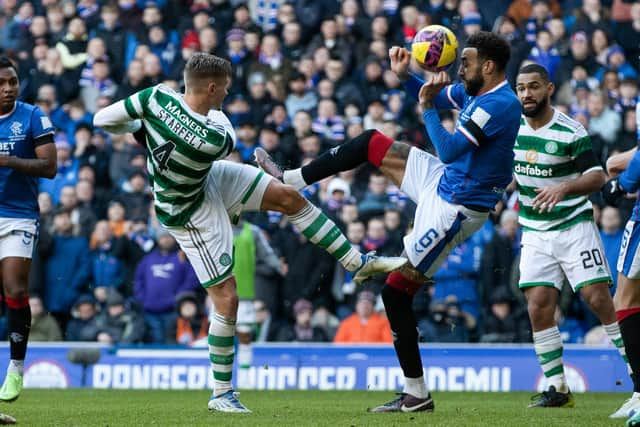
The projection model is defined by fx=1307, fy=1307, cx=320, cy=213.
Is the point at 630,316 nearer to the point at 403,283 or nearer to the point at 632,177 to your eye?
the point at 632,177

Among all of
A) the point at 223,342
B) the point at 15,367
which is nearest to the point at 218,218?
the point at 223,342

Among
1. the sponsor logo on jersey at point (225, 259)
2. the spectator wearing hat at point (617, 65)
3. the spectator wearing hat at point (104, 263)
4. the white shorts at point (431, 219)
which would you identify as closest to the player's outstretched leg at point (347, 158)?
the white shorts at point (431, 219)

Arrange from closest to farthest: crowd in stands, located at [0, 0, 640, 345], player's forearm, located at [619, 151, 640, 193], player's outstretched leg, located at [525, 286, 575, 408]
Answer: player's forearm, located at [619, 151, 640, 193] < player's outstretched leg, located at [525, 286, 575, 408] < crowd in stands, located at [0, 0, 640, 345]

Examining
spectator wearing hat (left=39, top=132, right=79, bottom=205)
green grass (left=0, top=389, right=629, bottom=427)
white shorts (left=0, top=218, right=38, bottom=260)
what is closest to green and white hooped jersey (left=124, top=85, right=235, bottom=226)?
white shorts (left=0, top=218, right=38, bottom=260)

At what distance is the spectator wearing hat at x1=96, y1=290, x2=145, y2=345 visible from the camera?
17891 millimetres

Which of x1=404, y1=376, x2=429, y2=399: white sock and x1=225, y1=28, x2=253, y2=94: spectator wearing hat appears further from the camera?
x1=225, y1=28, x2=253, y2=94: spectator wearing hat

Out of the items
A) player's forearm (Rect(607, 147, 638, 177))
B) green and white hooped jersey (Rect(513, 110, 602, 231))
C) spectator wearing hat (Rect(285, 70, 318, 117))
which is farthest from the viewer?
spectator wearing hat (Rect(285, 70, 318, 117))

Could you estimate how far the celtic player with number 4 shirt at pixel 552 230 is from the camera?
1166 centimetres

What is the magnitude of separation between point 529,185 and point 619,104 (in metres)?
7.54

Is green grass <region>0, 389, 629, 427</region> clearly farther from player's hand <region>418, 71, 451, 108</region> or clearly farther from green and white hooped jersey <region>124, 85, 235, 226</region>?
player's hand <region>418, 71, 451, 108</region>

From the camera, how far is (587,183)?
11.1 m

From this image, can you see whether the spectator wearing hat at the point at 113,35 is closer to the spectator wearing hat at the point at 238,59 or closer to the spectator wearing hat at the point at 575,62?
the spectator wearing hat at the point at 238,59

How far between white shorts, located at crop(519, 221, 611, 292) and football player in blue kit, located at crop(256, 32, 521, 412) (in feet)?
4.78

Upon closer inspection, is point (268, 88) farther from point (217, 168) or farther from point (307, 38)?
point (217, 168)
